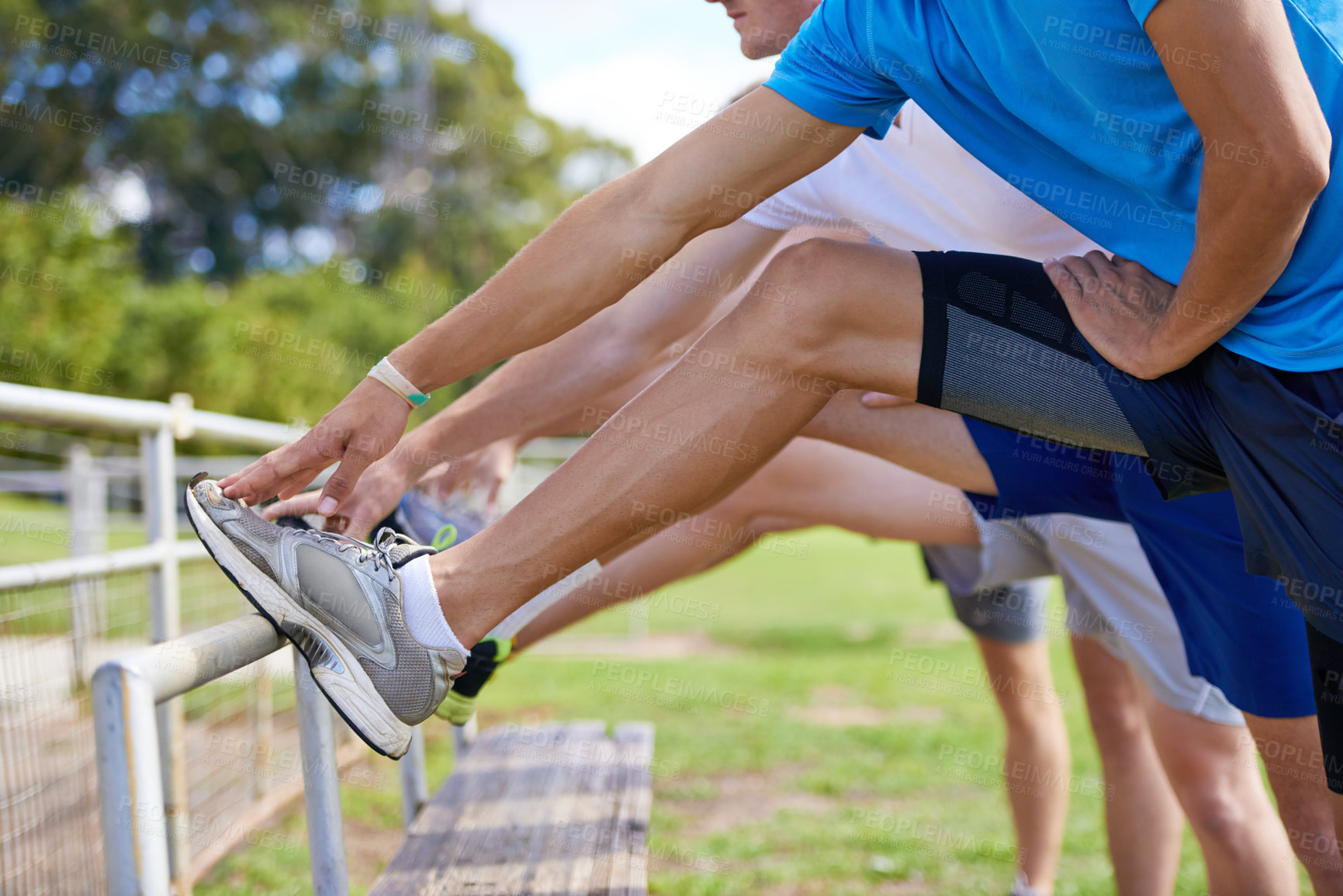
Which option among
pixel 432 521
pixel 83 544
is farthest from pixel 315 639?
pixel 83 544

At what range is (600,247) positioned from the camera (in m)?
1.26

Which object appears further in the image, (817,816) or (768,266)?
(817,816)

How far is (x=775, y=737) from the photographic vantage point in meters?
4.45

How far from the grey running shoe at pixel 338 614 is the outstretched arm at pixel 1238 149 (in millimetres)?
950

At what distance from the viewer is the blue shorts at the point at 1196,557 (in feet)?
4.99

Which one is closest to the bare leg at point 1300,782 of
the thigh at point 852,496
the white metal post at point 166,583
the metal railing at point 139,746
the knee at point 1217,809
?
the knee at point 1217,809

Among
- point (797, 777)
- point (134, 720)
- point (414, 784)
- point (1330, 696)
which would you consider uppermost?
point (134, 720)

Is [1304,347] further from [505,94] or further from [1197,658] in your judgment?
[505,94]

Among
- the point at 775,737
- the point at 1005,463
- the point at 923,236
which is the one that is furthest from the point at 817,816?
the point at 923,236

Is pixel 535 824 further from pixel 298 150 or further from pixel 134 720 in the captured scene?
pixel 298 150

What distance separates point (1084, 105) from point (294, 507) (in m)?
1.12

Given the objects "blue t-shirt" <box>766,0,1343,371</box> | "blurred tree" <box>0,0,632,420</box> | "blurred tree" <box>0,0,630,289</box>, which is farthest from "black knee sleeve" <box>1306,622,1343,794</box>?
"blurred tree" <box>0,0,630,289</box>

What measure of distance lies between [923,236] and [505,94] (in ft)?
95.5

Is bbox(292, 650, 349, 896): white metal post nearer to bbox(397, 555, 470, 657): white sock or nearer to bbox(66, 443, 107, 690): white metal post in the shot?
bbox(397, 555, 470, 657): white sock
